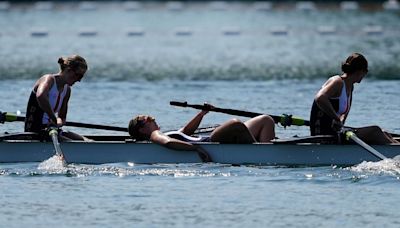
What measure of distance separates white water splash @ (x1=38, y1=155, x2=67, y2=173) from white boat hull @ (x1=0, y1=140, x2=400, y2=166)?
0.22 meters

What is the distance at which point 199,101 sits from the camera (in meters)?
27.7

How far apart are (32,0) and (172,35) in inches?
1136

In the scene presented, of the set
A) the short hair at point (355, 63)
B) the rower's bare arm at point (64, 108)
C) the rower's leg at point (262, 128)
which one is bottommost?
the rower's leg at point (262, 128)

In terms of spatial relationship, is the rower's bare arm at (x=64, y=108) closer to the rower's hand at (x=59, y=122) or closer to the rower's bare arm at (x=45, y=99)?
the rower's hand at (x=59, y=122)

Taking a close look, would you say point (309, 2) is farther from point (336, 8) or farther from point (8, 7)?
point (8, 7)

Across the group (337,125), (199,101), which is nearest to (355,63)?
(337,125)

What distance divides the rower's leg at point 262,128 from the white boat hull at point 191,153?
0.40m

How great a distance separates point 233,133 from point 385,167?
6.10 feet

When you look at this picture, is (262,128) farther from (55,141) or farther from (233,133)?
(55,141)

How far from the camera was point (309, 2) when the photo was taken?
74562mm

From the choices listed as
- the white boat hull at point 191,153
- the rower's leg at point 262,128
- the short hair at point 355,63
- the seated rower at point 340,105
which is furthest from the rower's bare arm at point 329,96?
the rower's leg at point 262,128

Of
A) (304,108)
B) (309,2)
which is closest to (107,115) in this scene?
(304,108)

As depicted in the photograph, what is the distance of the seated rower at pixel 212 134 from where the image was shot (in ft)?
55.5

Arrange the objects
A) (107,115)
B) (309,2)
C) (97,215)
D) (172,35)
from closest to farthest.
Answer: (97,215)
(107,115)
(172,35)
(309,2)
